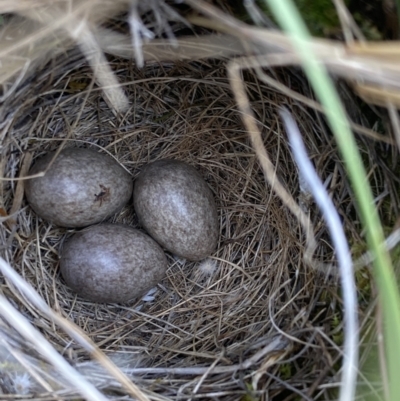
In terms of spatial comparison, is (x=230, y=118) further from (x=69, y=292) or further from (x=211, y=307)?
(x=69, y=292)

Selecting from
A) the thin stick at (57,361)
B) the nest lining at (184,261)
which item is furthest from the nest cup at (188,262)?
the thin stick at (57,361)

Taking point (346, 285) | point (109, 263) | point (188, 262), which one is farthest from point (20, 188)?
point (346, 285)

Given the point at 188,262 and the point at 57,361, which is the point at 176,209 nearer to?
the point at 188,262

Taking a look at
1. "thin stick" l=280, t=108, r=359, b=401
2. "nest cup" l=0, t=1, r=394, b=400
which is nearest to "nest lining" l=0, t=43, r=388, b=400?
"nest cup" l=0, t=1, r=394, b=400

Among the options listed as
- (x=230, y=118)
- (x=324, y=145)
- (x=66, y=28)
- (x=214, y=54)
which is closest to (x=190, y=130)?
(x=230, y=118)

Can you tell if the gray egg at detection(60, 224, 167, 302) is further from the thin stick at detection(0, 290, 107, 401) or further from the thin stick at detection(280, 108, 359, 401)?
the thin stick at detection(280, 108, 359, 401)
